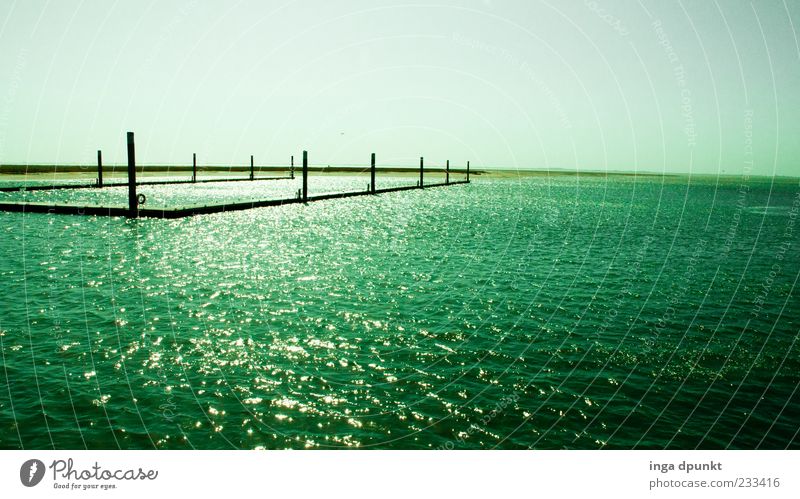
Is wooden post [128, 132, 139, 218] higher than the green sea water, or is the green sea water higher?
wooden post [128, 132, 139, 218]

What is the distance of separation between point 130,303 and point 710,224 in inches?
2036

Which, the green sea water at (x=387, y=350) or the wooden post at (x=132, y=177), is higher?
the wooden post at (x=132, y=177)

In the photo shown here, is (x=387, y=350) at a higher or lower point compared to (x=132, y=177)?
lower

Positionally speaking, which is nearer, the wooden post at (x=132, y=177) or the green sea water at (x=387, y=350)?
the green sea water at (x=387, y=350)

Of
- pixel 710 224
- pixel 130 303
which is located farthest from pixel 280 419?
pixel 710 224

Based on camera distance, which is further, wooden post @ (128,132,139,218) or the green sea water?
wooden post @ (128,132,139,218)

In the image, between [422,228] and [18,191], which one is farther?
[18,191]

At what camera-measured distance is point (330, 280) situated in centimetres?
2064

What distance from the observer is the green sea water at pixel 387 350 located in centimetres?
925

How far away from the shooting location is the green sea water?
9.25 m

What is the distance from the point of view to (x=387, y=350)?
12930 millimetres

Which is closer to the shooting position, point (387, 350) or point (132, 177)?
point (387, 350)

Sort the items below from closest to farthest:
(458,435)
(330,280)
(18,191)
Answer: (458,435)
(330,280)
(18,191)
